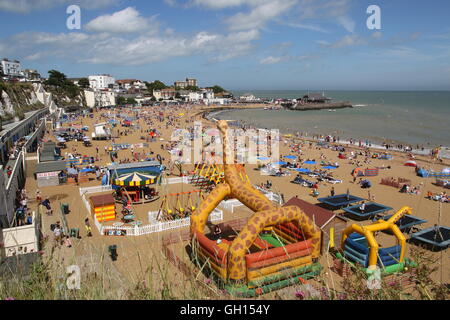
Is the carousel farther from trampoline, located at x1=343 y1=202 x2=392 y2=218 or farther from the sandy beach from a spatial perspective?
trampoline, located at x1=343 y1=202 x2=392 y2=218

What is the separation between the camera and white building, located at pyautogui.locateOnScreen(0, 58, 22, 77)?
336ft

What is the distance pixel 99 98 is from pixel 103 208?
277 ft

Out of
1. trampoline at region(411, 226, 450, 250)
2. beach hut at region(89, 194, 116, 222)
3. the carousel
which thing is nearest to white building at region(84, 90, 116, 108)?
the carousel

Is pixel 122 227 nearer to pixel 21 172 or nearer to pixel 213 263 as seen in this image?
pixel 213 263

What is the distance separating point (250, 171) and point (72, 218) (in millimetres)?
15177

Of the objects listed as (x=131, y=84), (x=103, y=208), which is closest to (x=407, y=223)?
(x=103, y=208)

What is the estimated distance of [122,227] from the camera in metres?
12.7

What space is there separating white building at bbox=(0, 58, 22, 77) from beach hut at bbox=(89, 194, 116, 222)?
4307 inches

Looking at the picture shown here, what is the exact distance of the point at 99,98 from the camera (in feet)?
296

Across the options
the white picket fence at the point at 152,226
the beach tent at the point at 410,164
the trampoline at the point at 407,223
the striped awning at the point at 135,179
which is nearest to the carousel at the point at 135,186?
the striped awning at the point at 135,179

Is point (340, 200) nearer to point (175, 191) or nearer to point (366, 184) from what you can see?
point (366, 184)
